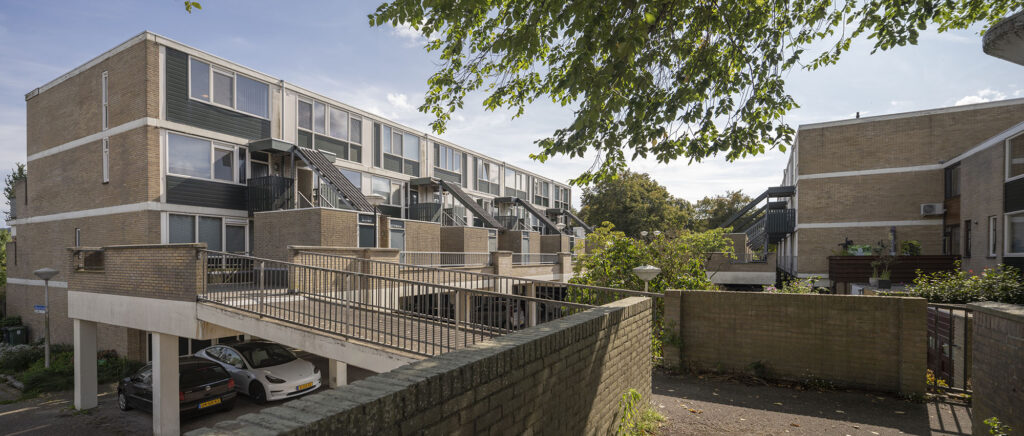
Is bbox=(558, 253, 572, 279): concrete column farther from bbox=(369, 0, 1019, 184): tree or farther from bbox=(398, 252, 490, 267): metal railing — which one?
bbox=(369, 0, 1019, 184): tree

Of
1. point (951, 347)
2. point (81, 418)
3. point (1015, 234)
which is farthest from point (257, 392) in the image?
point (1015, 234)

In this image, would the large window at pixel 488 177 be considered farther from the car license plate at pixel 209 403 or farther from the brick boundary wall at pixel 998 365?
the brick boundary wall at pixel 998 365

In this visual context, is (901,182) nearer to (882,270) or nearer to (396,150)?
(882,270)

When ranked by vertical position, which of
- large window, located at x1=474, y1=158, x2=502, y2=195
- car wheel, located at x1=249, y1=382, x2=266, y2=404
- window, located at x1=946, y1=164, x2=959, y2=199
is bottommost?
car wheel, located at x1=249, y1=382, x2=266, y2=404

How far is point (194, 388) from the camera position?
11.1 meters

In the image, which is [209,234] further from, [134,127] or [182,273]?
[182,273]

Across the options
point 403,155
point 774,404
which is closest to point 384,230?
point 403,155

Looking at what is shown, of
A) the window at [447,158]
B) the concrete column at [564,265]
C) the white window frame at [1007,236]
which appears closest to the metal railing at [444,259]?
the concrete column at [564,265]

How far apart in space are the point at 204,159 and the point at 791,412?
18132 millimetres

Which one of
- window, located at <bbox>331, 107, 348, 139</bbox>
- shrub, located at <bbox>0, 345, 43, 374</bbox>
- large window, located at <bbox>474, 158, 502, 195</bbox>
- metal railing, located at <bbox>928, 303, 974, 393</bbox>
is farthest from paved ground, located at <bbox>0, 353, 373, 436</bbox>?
large window, located at <bbox>474, 158, 502, 195</bbox>

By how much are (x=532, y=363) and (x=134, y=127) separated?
1748cm

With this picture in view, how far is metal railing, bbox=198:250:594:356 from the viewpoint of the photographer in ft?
24.2

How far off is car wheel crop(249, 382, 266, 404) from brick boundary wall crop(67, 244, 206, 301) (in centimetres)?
322

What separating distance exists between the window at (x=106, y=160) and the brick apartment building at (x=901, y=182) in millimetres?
28575
